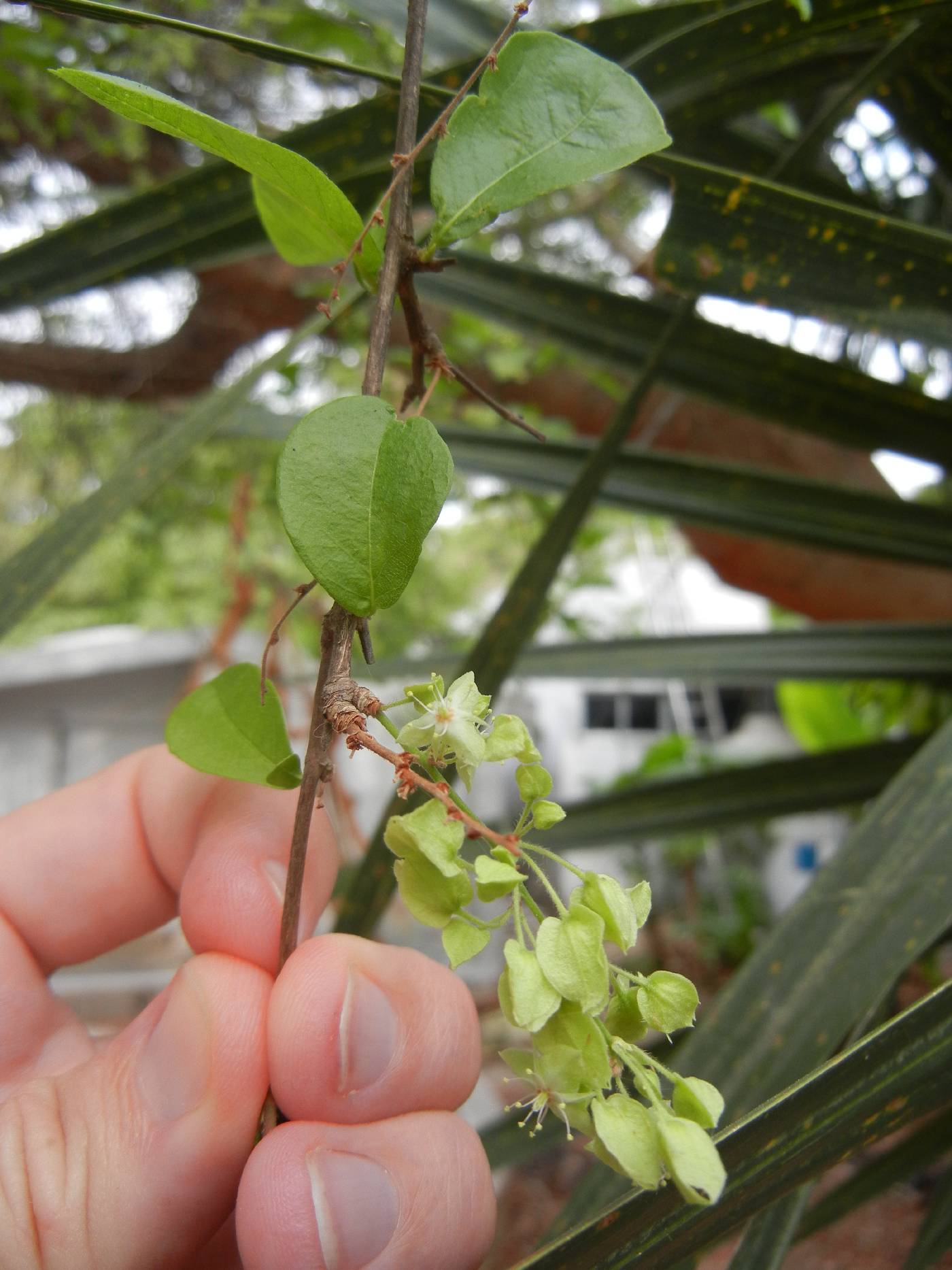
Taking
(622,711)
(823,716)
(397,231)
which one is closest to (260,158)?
(397,231)

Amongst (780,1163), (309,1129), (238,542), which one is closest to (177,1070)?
(309,1129)

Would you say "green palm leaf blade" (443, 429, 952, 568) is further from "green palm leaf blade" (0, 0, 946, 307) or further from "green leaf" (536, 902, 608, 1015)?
"green leaf" (536, 902, 608, 1015)

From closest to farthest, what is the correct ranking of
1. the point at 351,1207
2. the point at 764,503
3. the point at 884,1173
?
1. the point at 351,1207
2. the point at 884,1173
3. the point at 764,503

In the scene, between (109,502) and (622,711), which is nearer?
(109,502)

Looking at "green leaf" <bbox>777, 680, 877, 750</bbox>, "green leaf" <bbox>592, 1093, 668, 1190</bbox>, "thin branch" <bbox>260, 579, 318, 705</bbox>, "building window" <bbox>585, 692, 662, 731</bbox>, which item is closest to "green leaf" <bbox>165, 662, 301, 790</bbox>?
"thin branch" <bbox>260, 579, 318, 705</bbox>

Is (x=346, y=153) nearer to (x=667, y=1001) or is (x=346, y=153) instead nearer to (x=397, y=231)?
(x=397, y=231)

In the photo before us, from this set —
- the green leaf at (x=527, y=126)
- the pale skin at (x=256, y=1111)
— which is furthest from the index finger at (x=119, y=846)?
the green leaf at (x=527, y=126)
